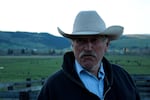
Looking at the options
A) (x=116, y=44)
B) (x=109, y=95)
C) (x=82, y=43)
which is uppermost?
(x=82, y=43)

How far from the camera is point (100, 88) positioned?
333 cm

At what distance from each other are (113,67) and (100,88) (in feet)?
1.31

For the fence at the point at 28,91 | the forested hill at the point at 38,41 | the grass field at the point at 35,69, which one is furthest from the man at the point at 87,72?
the forested hill at the point at 38,41

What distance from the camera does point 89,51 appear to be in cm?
328

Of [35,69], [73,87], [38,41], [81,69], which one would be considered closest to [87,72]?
[81,69]

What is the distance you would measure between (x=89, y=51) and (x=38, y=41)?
175934 mm

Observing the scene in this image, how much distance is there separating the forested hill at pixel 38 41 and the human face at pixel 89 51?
15081 cm

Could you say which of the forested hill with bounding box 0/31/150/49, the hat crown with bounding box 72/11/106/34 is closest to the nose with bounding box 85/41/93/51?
the hat crown with bounding box 72/11/106/34

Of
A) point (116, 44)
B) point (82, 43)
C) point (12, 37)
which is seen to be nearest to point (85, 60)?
point (82, 43)

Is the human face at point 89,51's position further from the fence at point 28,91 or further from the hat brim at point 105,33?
the fence at point 28,91

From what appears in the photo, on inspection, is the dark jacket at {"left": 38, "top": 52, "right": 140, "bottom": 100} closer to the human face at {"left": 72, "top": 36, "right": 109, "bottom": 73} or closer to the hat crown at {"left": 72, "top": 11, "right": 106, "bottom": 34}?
the human face at {"left": 72, "top": 36, "right": 109, "bottom": 73}

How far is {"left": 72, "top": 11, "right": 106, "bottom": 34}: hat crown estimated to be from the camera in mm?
3410

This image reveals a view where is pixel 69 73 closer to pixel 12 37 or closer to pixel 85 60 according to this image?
pixel 85 60

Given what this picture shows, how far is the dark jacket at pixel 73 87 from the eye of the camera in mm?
3223
